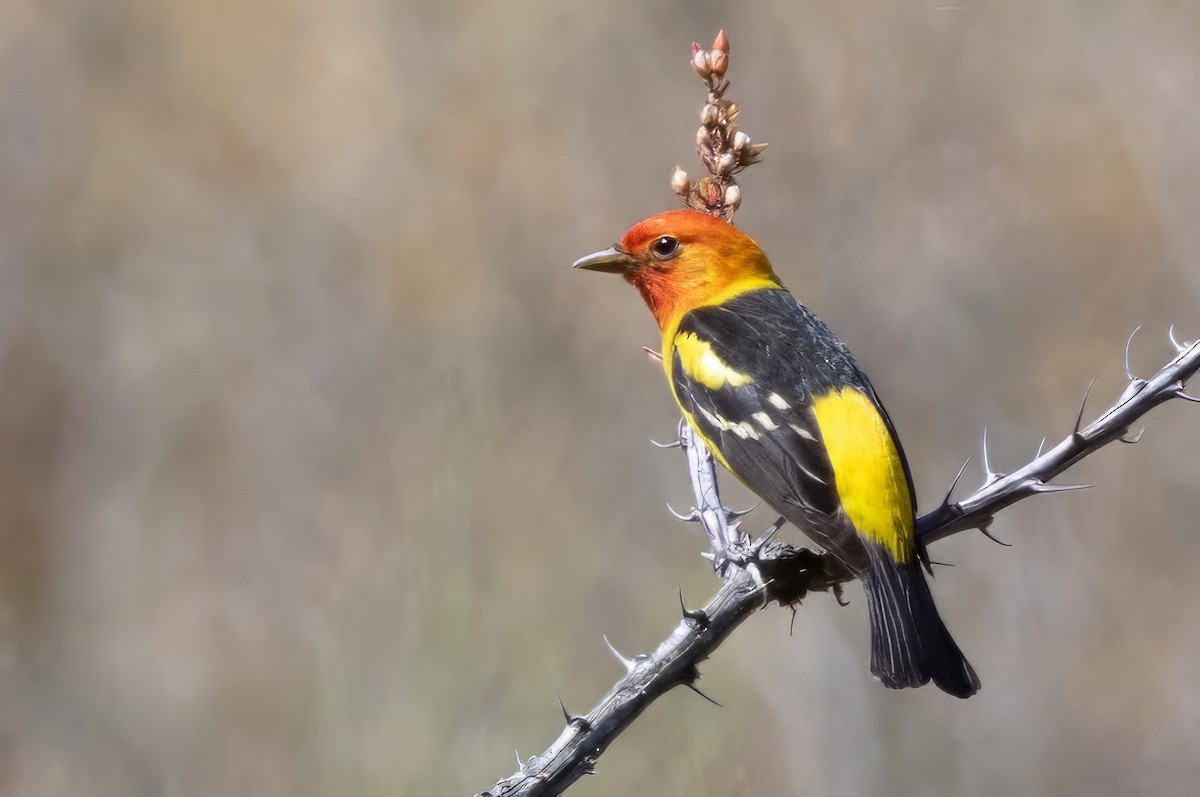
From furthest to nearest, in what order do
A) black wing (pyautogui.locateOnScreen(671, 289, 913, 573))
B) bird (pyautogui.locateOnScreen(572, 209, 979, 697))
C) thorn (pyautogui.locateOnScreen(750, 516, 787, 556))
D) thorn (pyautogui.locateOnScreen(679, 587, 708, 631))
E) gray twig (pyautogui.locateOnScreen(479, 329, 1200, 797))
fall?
Answer: black wing (pyautogui.locateOnScreen(671, 289, 913, 573))
bird (pyautogui.locateOnScreen(572, 209, 979, 697))
thorn (pyautogui.locateOnScreen(750, 516, 787, 556))
thorn (pyautogui.locateOnScreen(679, 587, 708, 631))
gray twig (pyautogui.locateOnScreen(479, 329, 1200, 797))

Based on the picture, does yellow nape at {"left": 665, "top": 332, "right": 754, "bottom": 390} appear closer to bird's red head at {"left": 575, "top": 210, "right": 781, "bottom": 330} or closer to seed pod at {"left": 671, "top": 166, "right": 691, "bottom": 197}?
bird's red head at {"left": 575, "top": 210, "right": 781, "bottom": 330}

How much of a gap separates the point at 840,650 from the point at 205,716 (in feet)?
9.24

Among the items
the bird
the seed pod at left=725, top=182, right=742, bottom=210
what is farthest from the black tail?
the seed pod at left=725, top=182, right=742, bottom=210

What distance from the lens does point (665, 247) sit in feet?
11.0

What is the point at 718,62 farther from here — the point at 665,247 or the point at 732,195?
the point at 665,247

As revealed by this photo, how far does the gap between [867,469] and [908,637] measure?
435mm

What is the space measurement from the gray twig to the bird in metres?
0.18

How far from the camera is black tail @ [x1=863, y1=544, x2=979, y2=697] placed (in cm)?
245

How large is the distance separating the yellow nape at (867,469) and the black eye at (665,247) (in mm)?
754

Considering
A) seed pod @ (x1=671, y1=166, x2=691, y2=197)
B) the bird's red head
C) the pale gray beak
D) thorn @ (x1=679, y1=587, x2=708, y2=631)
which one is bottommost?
thorn @ (x1=679, y1=587, x2=708, y2=631)

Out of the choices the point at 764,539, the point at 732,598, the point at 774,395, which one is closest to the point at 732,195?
the point at 774,395

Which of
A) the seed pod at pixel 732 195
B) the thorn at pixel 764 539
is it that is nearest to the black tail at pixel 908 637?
the thorn at pixel 764 539

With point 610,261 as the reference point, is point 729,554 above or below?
below

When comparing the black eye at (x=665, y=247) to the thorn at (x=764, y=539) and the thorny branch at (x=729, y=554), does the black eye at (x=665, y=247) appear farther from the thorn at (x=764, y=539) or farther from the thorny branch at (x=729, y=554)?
the thorn at (x=764, y=539)
